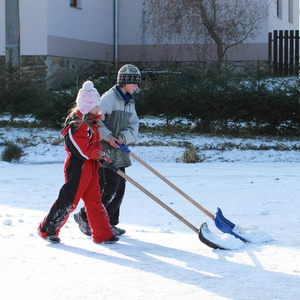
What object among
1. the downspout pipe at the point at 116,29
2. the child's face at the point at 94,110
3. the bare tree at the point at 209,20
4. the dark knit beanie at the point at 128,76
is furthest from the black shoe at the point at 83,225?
the downspout pipe at the point at 116,29

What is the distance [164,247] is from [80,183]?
90 centimetres

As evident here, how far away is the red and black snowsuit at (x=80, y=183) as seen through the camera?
4691mm

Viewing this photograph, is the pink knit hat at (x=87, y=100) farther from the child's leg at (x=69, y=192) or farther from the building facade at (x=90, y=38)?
the building facade at (x=90, y=38)

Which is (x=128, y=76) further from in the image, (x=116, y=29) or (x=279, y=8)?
(x=279, y=8)

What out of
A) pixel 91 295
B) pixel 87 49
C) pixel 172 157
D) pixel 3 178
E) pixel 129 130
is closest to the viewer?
pixel 91 295

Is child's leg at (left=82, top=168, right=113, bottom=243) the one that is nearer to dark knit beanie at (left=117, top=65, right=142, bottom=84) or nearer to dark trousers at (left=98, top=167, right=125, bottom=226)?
dark trousers at (left=98, top=167, right=125, bottom=226)

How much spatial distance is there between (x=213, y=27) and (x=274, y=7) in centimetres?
376

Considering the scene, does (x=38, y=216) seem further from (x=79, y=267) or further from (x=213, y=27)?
(x=213, y=27)

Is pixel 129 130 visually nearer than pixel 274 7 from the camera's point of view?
Yes

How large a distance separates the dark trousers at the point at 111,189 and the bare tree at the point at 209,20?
42.2 ft

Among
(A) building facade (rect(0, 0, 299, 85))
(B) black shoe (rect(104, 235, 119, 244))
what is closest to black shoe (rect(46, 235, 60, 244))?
(B) black shoe (rect(104, 235, 119, 244))

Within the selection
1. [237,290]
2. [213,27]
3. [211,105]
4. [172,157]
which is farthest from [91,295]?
[213,27]

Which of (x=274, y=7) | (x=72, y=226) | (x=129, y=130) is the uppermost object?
(x=274, y=7)

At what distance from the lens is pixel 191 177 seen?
862 cm
